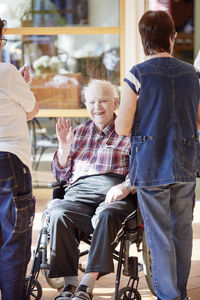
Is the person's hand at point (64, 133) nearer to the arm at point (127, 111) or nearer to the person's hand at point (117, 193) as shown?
the person's hand at point (117, 193)

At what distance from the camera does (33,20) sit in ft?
17.9

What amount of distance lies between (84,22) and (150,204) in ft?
10.2

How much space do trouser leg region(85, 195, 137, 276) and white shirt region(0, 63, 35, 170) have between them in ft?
1.62

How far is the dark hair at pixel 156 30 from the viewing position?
8.71 ft

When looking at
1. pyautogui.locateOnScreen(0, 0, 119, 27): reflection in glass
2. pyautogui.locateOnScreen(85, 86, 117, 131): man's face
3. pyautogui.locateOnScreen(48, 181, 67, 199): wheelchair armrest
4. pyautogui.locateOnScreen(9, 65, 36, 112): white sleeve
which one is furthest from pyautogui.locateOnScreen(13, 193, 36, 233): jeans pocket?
pyautogui.locateOnScreen(0, 0, 119, 27): reflection in glass

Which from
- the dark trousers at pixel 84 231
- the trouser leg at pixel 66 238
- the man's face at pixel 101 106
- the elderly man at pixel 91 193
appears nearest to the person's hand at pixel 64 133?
the elderly man at pixel 91 193

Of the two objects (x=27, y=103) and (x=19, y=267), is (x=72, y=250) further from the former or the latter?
(x=27, y=103)

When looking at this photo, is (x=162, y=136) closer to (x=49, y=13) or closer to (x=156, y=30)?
(x=156, y=30)

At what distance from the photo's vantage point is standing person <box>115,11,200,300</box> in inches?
104

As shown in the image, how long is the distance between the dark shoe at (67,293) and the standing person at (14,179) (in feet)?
0.87

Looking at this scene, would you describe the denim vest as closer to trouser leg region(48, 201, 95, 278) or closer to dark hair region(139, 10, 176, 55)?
dark hair region(139, 10, 176, 55)

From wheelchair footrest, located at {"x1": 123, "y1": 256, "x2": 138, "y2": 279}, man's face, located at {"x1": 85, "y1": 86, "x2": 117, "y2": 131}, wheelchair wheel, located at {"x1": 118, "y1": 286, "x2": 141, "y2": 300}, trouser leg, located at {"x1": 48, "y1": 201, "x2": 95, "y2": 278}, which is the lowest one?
wheelchair wheel, located at {"x1": 118, "y1": 286, "x2": 141, "y2": 300}

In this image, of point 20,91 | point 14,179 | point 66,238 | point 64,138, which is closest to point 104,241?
point 66,238

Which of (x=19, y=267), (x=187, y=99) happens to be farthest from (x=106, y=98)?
(x=19, y=267)
